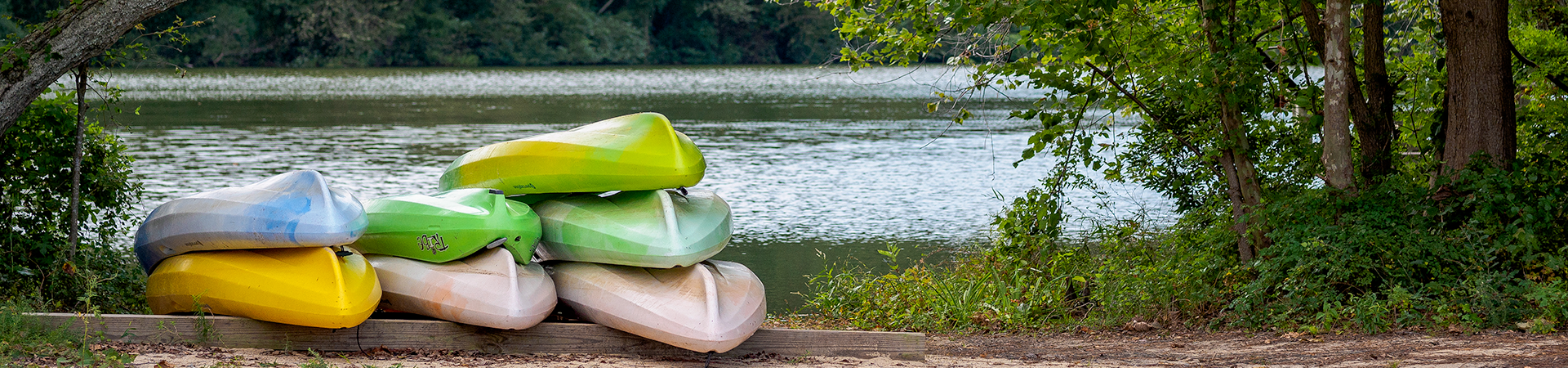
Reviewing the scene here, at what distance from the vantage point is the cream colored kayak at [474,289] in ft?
17.4

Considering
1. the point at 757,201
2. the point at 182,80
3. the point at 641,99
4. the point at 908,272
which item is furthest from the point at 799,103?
the point at 908,272

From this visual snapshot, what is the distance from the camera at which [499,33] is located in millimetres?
72438

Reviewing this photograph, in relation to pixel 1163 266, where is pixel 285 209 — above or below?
above

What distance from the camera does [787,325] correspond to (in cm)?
807

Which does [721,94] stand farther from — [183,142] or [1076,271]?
[1076,271]

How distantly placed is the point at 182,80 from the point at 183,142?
27458 mm

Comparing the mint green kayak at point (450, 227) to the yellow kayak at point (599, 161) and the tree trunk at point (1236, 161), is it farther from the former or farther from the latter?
the tree trunk at point (1236, 161)

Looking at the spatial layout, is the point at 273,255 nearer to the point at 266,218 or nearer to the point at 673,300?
the point at 266,218

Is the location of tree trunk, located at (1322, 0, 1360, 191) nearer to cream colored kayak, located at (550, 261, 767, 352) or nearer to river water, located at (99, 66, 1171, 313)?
river water, located at (99, 66, 1171, 313)

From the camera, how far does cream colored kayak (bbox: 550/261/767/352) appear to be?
5277mm

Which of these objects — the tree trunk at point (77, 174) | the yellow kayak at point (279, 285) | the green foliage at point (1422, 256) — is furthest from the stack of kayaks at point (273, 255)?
the green foliage at point (1422, 256)

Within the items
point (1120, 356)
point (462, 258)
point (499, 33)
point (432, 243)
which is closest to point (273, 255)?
point (432, 243)

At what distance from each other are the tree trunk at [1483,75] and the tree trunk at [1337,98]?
0.51 m

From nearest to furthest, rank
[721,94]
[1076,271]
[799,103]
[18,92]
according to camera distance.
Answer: [18,92] → [1076,271] → [799,103] → [721,94]
